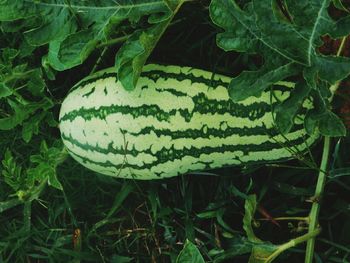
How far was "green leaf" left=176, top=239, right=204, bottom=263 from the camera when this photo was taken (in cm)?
196

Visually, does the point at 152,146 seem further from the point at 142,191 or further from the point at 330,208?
the point at 330,208

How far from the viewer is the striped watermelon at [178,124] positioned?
1984 millimetres

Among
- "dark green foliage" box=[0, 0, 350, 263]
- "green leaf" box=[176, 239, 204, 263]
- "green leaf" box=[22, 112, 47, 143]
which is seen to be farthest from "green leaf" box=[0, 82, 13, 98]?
"green leaf" box=[176, 239, 204, 263]

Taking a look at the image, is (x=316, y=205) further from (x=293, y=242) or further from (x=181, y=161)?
(x=181, y=161)

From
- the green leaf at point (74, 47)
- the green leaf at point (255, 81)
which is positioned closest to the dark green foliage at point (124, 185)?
the green leaf at point (74, 47)

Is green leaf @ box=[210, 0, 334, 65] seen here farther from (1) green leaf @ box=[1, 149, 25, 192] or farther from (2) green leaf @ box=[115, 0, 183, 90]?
(1) green leaf @ box=[1, 149, 25, 192]

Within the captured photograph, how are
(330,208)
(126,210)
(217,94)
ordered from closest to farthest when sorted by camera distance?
1. (217,94)
2. (330,208)
3. (126,210)

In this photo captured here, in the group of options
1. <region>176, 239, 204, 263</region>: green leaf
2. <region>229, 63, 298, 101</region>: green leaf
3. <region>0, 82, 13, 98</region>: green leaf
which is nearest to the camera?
<region>229, 63, 298, 101</region>: green leaf

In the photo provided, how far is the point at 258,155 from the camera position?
204 centimetres

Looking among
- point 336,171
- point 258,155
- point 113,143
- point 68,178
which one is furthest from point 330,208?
point 68,178

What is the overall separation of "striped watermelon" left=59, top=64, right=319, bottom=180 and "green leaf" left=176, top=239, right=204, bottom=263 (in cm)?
25

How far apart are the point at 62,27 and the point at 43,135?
1.87 feet

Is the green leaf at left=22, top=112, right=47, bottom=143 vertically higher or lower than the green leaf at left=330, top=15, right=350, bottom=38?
lower

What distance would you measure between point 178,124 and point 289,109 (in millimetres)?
340
